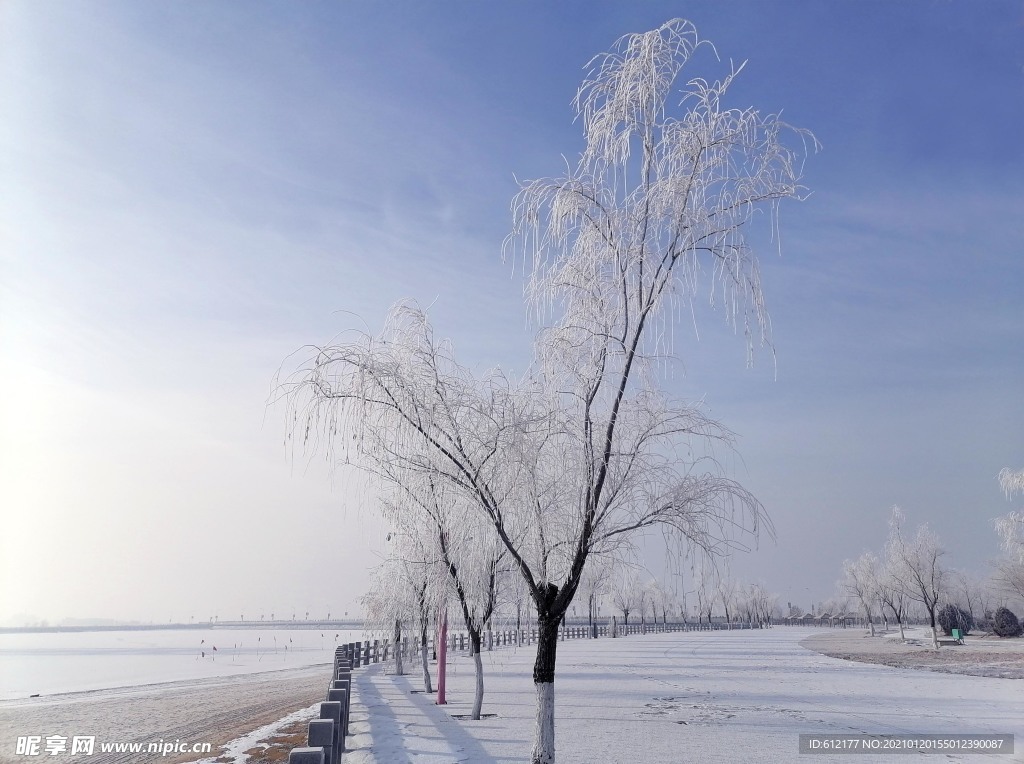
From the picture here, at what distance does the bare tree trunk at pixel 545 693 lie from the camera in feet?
25.0

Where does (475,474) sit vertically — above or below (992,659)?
above

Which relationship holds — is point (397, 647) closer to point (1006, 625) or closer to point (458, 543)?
point (458, 543)

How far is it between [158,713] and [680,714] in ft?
48.9

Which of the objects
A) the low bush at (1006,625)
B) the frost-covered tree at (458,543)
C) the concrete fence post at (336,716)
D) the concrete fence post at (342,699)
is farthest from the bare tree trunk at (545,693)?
the low bush at (1006,625)

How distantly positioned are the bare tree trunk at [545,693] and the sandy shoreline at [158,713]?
7186mm

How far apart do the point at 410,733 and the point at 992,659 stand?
26.8 metres

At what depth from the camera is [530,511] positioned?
8594 mm

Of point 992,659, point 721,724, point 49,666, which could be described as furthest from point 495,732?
point 49,666

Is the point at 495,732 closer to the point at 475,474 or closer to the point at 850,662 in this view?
the point at 475,474

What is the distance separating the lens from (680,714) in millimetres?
14477

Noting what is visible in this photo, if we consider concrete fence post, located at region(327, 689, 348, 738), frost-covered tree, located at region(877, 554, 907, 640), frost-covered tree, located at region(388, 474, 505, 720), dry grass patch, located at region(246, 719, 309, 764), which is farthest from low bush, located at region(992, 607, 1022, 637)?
concrete fence post, located at region(327, 689, 348, 738)

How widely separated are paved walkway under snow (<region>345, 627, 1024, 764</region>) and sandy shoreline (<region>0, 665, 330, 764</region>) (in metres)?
2.59

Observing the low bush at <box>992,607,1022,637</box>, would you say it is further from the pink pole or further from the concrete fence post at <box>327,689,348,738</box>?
the concrete fence post at <box>327,689,348,738</box>

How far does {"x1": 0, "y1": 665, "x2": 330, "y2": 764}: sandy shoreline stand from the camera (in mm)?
15438
